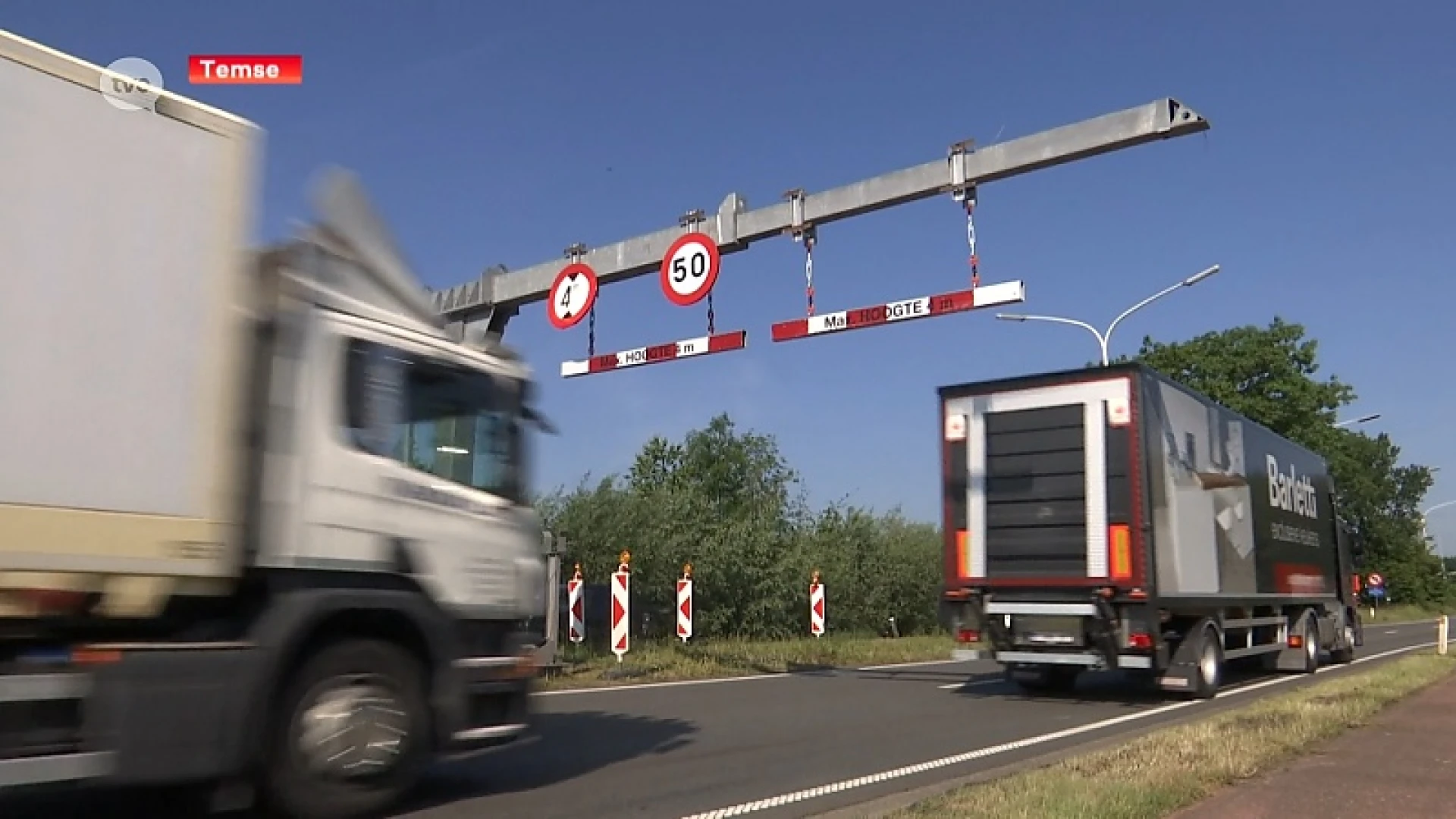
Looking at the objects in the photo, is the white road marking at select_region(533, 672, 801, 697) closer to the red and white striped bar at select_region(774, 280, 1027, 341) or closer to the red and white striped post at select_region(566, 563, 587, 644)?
the red and white striped post at select_region(566, 563, 587, 644)

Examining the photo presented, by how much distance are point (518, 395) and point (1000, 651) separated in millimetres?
8027

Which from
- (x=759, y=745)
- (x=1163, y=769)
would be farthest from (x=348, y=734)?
(x=1163, y=769)

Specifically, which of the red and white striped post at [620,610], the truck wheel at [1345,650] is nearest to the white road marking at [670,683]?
the red and white striped post at [620,610]

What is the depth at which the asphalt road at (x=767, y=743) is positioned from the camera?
751 cm

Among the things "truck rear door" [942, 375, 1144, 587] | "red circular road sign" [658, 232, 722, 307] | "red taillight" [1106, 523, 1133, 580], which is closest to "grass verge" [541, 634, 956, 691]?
"truck rear door" [942, 375, 1144, 587]

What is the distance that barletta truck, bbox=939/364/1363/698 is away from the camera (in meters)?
13.1

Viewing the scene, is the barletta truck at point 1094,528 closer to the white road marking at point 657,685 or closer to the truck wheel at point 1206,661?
the truck wheel at point 1206,661

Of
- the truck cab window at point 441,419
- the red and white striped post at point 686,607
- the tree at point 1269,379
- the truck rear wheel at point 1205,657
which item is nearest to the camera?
the truck cab window at point 441,419

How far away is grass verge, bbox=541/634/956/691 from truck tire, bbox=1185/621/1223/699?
9.77ft

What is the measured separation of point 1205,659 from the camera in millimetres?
14477

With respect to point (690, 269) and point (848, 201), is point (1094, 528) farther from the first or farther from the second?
point (690, 269)

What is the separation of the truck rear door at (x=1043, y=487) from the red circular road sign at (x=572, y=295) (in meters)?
4.87

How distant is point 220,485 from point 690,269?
9.00 meters

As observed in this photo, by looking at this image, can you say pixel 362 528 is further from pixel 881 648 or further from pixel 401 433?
pixel 881 648
